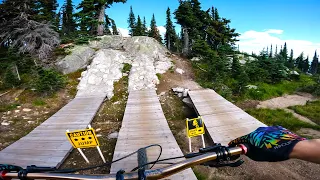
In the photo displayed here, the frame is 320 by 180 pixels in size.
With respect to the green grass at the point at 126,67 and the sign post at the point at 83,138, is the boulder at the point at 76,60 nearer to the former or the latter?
the green grass at the point at 126,67

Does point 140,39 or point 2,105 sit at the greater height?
point 140,39

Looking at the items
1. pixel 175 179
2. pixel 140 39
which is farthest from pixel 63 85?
pixel 175 179

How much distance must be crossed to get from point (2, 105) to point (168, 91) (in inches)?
517

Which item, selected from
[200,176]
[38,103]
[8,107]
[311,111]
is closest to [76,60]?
[38,103]

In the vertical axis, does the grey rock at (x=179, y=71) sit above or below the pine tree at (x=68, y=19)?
below

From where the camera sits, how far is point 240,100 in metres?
17.8

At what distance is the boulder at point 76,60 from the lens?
20.0 meters

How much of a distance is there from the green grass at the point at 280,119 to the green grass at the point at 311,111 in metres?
1.45

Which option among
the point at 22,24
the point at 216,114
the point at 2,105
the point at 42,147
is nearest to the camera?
the point at 42,147

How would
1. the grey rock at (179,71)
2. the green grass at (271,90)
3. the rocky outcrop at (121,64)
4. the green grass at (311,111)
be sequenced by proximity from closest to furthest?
the green grass at (311,111)
the rocky outcrop at (121,64)
the green grass at (271,90)
the grey rock at (179,71)

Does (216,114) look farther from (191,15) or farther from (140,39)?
(191,15)

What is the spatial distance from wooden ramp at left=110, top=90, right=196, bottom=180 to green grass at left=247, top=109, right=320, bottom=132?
285 inches

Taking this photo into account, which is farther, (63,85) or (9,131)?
(63,85)

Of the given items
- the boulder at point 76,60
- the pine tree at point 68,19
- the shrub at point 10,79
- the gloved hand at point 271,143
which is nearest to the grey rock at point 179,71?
the boulder at point 76,60
